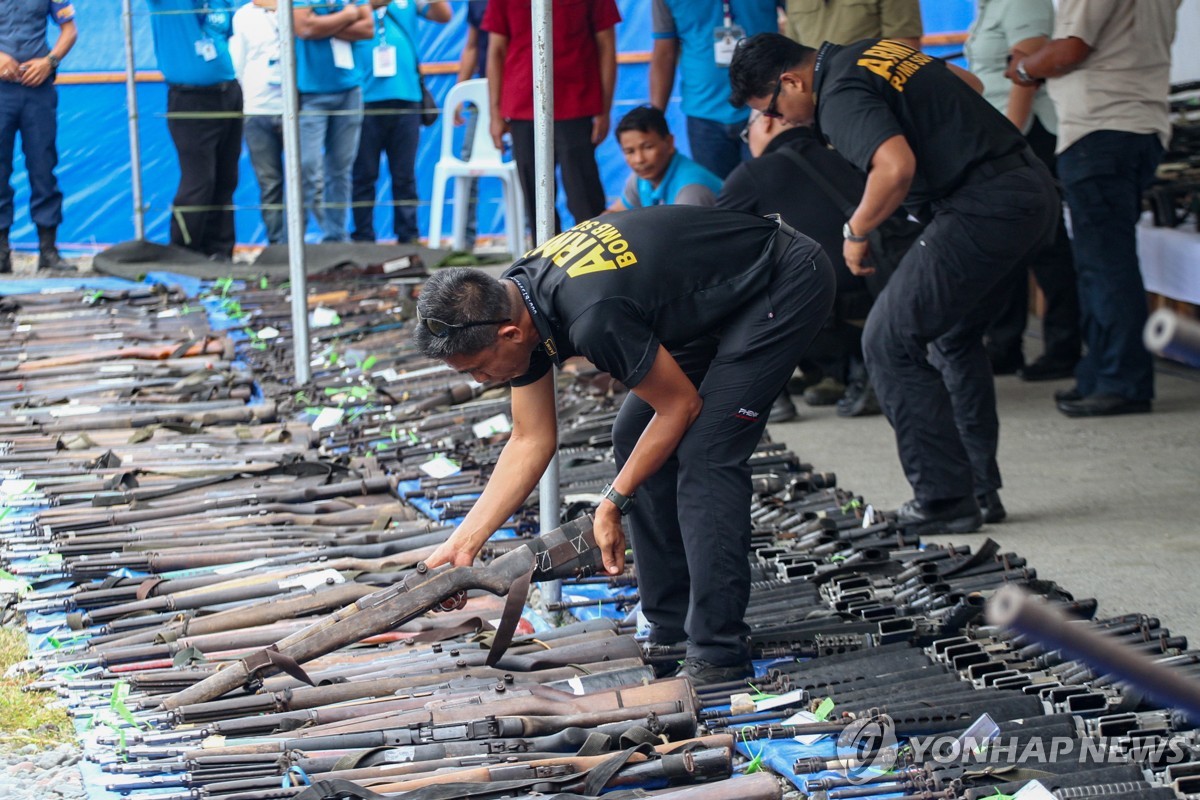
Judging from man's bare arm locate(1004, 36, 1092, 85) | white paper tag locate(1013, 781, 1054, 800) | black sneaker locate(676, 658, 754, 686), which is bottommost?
black sneaker locate(676, 658, 754, 686)

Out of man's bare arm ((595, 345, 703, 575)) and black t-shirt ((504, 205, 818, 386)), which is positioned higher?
black t-shirt ((504, 205, 818, 386))

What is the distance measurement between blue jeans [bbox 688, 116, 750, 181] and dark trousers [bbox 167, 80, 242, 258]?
4724 mm

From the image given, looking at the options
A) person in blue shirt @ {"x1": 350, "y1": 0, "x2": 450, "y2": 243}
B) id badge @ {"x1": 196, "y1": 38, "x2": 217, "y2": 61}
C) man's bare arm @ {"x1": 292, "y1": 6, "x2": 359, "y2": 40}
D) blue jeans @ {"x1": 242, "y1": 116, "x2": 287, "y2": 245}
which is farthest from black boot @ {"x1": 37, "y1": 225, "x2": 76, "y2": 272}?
man's bare arm @ {"x1": 292, "y1": 6, "x2": 359, "y2": 40}

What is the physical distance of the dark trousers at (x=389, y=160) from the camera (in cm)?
1203

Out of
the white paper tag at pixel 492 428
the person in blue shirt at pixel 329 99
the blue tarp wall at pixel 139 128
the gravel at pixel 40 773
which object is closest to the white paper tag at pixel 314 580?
the gravel at pixel 40 773

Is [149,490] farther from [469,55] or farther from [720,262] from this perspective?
[469,55]

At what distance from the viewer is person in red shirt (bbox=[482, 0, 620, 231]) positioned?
8.56 m

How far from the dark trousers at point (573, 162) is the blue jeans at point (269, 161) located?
11.3 ft

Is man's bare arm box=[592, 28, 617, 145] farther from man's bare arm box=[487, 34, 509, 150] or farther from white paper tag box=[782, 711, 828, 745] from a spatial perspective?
white paper tag box=[782, 711, 828, 745]

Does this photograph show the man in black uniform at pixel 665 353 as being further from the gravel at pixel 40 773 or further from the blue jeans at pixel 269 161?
the blue jeans at pixel 269 161

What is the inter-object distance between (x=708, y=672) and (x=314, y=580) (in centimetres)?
157

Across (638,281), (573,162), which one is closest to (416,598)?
(638,281)

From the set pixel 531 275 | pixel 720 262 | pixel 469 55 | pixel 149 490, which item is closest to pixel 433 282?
pixel 531 275

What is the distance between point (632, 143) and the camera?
6.96 m
